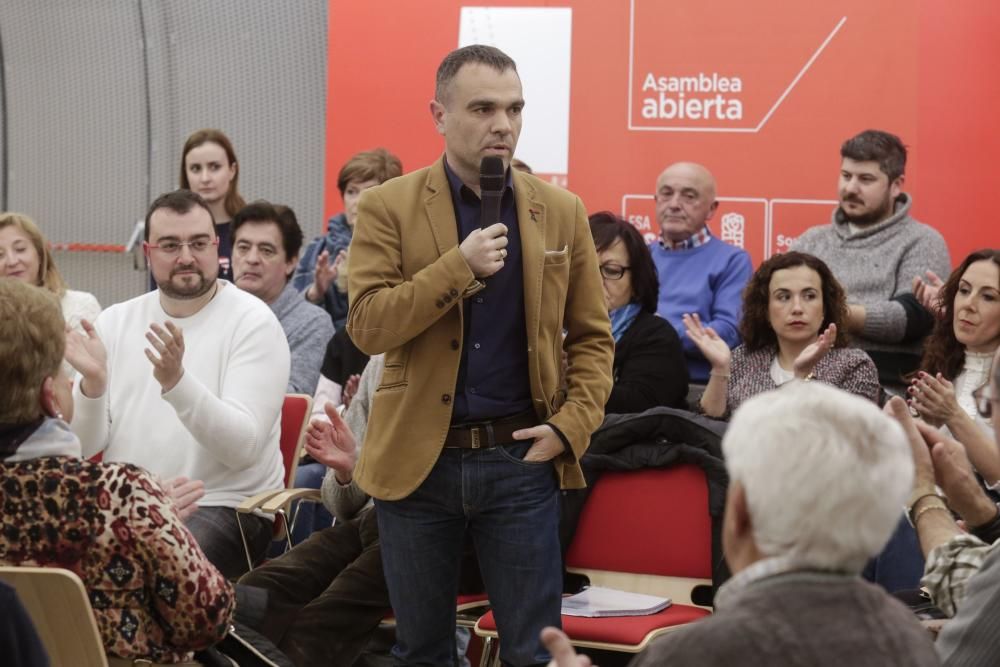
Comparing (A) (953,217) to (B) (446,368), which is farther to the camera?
(A) (953,217)

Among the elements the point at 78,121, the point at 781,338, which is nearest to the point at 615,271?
the point at 781,338

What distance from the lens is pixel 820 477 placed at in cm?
151

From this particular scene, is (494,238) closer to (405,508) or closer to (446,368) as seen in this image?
(446,368)

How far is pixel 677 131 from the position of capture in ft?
19.3

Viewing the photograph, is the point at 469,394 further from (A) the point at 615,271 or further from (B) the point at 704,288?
(B) the point at 704,288

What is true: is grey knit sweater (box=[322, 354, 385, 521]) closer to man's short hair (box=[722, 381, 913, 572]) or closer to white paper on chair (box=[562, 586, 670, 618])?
white paper on chair (box=[562, 586, 670, 618])

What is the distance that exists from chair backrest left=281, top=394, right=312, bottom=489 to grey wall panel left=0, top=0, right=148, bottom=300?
351 centimetres

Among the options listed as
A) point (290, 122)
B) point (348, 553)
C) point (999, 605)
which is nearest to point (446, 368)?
point (999, 605)

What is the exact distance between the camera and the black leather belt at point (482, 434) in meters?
2.78

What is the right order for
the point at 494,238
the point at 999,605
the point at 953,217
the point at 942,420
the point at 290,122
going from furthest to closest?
the point at 290,122
the point at 953,217
the point at 942,420
the point at 494,238
the point at 999,605

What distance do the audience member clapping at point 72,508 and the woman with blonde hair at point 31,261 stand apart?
2.60m

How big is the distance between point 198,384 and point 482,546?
1.13 m

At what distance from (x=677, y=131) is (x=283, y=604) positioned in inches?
117

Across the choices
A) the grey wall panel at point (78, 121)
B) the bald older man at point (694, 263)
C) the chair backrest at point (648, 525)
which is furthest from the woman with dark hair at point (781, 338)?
the grey wall panel at point (78, 121)
